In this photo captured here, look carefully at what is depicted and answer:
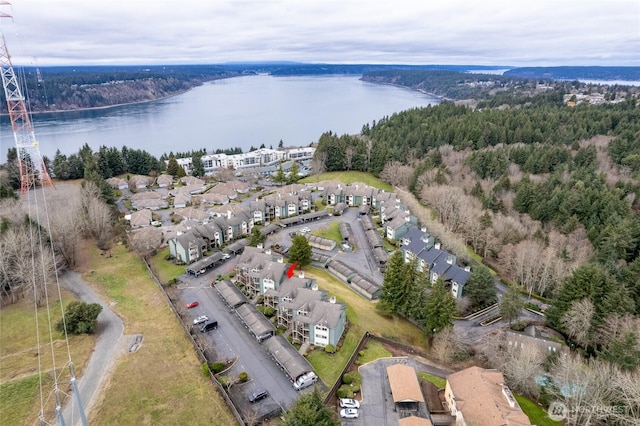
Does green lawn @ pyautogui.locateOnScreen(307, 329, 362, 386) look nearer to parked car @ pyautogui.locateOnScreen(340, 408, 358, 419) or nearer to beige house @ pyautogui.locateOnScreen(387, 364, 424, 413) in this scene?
parked car @ pyautogui.locateOnScreen(340, 408, 358, 419)

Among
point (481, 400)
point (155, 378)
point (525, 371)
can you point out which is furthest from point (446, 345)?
point (155, 378)

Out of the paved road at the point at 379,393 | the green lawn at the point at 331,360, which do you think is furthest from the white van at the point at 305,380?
the paved road at the point at 379,393

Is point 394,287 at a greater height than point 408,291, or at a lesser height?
greater

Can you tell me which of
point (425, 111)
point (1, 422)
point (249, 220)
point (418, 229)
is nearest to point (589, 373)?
point (418, 229)

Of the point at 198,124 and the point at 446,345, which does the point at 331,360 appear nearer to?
the point at 446,345

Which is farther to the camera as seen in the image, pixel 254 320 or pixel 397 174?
pixel 397 174

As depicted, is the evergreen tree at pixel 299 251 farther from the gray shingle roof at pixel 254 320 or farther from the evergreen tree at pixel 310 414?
the evergreen tree at pixel 310 414
